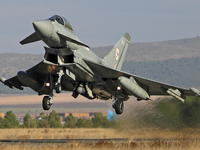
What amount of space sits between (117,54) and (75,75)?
553 centimetres

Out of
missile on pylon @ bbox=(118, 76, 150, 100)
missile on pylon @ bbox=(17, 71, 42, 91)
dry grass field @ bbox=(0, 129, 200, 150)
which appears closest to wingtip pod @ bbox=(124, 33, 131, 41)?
missile on pylon @ bbox=(118, 76, 150, 100)

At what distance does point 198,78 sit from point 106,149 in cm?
1286

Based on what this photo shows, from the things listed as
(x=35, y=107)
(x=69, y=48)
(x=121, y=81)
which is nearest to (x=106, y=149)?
(x=121, y=81)

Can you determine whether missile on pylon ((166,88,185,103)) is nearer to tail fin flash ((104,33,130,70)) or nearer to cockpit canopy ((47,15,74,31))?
tail fin flash ((104,33,130,70))

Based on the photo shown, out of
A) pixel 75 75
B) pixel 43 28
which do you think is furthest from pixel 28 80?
pixel 43 28

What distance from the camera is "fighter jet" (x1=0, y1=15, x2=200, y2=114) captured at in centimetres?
1550

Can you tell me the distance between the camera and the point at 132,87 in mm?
16984

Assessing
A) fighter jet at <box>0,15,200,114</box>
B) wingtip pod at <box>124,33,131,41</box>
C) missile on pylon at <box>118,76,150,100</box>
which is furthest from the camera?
wingtip pod at <box>124,33,131,41</box>

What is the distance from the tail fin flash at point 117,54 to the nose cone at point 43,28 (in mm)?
6255

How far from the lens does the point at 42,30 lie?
47.8 ft

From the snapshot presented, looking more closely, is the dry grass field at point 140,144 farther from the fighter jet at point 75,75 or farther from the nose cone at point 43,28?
the nose cone at point 43,28

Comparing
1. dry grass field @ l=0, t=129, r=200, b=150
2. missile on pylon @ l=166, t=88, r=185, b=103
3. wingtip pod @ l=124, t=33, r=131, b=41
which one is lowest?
dry grass field @ l=0, t=129, r=200, b=150

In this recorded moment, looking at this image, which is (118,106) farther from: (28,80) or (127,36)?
(127,36)

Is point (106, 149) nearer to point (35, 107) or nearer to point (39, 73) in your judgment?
point (39, 73)
